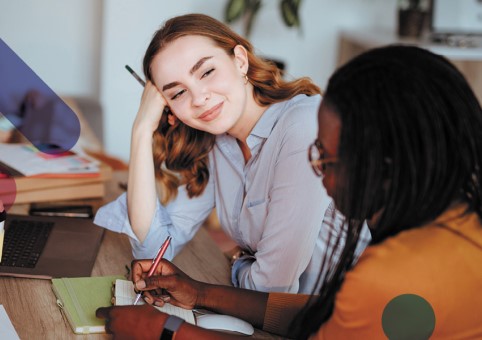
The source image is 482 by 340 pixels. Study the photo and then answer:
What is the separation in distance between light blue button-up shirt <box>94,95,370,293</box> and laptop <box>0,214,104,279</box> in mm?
68

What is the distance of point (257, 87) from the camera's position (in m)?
1.59

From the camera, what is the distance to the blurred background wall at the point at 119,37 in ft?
11.7

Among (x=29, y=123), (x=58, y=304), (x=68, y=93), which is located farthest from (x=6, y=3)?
(x=58, y=304)

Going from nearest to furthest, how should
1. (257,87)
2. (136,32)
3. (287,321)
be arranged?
1. (287,321)
2. (257,87)
3. (136,32)

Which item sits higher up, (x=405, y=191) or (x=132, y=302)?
(x=405, y=191)

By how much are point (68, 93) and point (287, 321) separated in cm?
286

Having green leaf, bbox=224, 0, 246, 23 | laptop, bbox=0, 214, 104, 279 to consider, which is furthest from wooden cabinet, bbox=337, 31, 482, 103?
laptop, bbox=0, 214, 104, 279

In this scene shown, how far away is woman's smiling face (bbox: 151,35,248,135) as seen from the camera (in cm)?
146

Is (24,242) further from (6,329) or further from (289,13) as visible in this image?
(289,13)

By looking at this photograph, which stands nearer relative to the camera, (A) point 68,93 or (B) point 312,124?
(B) point 312,124

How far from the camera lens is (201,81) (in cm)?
146

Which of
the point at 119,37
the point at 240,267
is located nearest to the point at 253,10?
the point at 119,37

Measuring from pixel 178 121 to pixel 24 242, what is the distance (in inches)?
16.7

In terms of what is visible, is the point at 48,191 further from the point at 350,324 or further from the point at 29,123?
the point at 350,324
